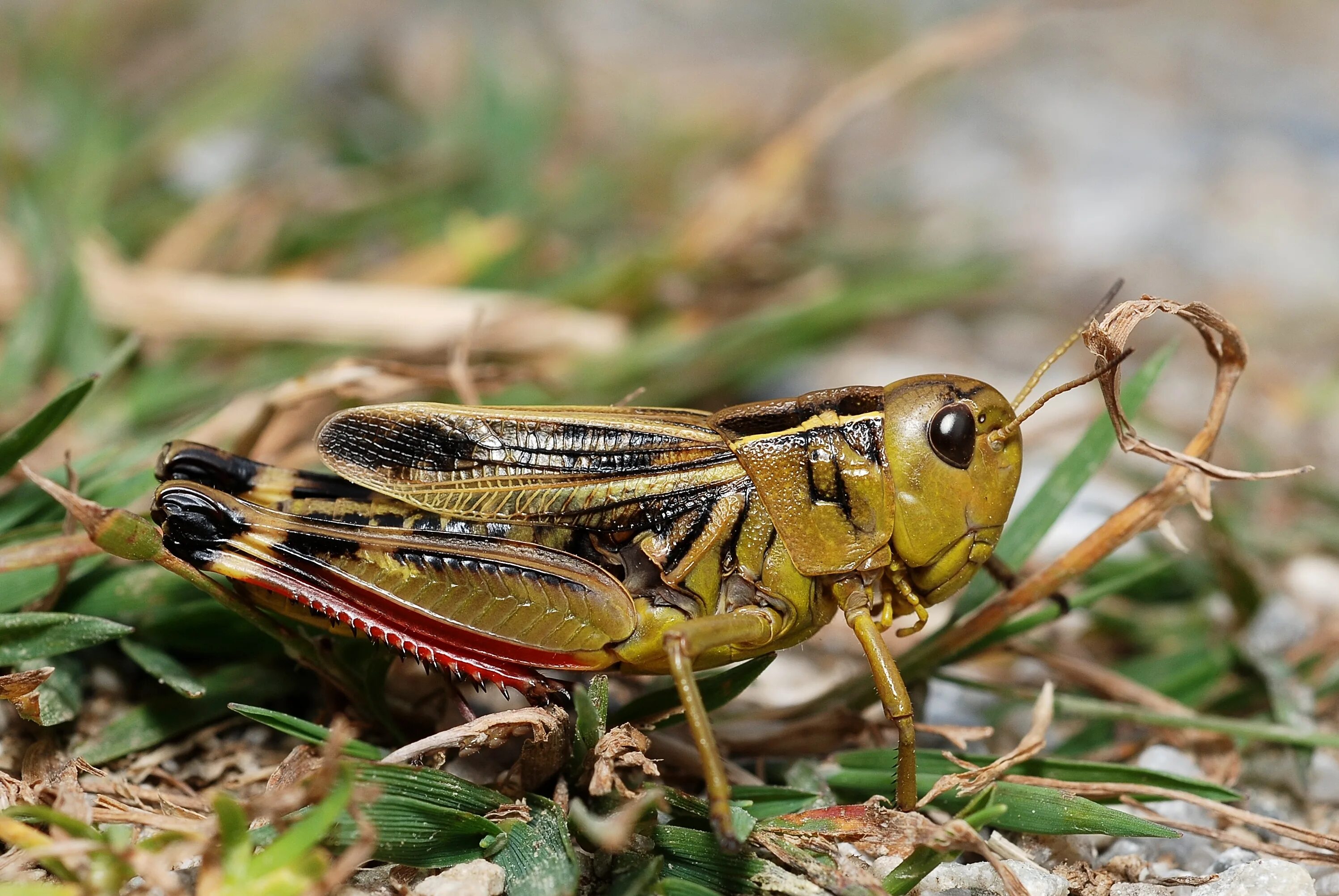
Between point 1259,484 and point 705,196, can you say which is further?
point 705,196

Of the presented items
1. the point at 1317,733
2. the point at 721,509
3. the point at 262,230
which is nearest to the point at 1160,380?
the point at 1317,733

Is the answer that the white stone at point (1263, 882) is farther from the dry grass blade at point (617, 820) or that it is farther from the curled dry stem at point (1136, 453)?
the dry grass blade at point (617, 820)

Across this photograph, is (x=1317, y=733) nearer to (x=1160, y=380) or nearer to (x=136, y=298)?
(x=1160, y=380)

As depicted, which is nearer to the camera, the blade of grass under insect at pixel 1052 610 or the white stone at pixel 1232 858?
the white stone at pixel 1232 858

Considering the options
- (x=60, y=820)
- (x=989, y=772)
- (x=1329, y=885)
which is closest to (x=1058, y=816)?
(x=989, y=772)

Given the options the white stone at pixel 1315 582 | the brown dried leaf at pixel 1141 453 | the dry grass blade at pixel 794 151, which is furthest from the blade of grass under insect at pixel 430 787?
the dry grass blade at pixel 794 151

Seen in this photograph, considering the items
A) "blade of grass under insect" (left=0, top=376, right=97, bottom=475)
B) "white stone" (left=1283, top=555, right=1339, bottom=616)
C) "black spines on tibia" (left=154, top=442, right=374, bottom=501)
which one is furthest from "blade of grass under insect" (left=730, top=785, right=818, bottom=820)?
"white stone" (left=1283, top=555, right=1339, bottom=616)
